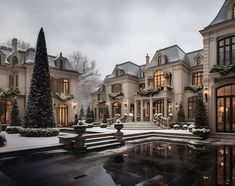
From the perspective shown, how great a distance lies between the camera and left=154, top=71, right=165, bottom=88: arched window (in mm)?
27283

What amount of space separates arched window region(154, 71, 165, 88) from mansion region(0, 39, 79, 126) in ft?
36.4

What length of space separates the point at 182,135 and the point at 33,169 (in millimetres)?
12015

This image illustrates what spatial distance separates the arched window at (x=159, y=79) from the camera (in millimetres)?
27283

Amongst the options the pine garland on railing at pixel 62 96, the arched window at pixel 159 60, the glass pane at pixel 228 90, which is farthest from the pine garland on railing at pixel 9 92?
the glass pane at pixel 228 90

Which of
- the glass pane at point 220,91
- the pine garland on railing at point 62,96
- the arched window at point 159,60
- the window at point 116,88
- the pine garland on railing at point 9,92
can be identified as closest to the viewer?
the glass pane at point 220,91

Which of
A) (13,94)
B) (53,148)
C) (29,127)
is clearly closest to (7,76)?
(13,94)

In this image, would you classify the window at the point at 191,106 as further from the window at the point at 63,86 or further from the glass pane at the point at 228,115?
the window at the point at 63,86

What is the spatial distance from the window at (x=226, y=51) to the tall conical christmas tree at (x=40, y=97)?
13622mm

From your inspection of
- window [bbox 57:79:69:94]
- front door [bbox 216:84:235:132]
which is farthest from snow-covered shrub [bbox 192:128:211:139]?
window [bbox 57:79:69:94]

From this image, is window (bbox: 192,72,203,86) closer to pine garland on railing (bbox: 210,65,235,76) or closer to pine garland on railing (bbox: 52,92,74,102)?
pine garland on railing (bbox: 210,65,235,76)

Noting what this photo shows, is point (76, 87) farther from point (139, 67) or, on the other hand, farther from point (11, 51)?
point (139, 67)

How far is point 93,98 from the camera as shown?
37.4m

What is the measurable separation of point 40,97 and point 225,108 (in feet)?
45.9

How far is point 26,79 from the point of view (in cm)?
2159
